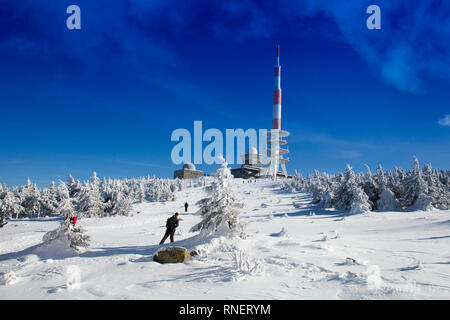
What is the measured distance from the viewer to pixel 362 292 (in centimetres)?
544

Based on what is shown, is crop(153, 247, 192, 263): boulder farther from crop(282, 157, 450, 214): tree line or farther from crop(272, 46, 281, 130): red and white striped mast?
crop(272, 46, 281, 130): red and white striped mast

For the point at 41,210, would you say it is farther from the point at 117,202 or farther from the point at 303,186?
the point at 303,186

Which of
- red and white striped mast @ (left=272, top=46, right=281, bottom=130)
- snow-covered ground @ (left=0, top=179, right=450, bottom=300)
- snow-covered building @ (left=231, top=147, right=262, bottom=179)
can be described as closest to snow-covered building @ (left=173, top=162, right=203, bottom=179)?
snow-covered building @ (left=231, top=147, right=262, bottom=179)

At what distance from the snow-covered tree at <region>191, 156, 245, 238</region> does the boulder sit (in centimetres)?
270

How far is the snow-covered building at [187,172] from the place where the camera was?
5455 inches

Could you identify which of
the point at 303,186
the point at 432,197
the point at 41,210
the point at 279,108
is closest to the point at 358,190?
the point at 432,197

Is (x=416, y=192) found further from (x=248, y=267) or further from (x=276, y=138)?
(x=276, y=138)

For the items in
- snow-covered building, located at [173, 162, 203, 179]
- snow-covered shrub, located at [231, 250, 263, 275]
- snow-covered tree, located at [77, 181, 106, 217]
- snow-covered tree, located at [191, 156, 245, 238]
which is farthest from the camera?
snow-covered building, located at [173, 162, 203, 179]

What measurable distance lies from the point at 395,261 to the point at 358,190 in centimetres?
2326

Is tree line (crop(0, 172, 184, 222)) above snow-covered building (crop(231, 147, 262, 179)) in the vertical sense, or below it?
below

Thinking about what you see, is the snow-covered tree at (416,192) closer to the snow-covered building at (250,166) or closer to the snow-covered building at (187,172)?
the snow-covered building at (250,166)

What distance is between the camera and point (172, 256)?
8.20m

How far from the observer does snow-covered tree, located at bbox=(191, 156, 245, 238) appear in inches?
429

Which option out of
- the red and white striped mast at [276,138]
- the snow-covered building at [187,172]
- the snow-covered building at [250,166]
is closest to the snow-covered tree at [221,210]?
the red and white striped mast at [276,138]
